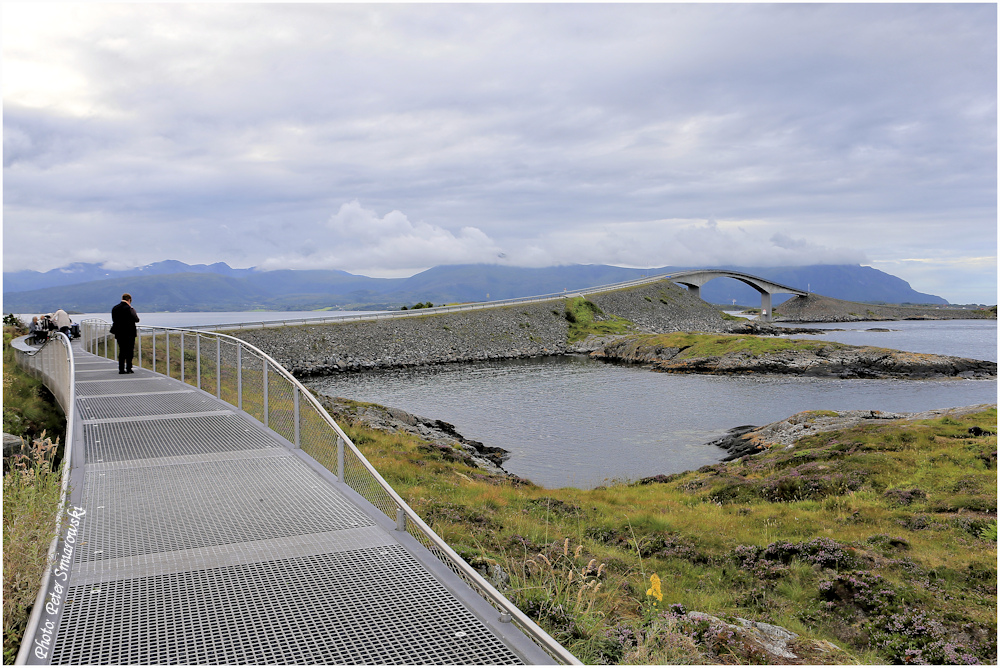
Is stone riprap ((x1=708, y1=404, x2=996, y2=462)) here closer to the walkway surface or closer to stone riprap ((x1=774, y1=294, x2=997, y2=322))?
the walkway surface

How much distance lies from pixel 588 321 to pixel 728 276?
6815 centimetres

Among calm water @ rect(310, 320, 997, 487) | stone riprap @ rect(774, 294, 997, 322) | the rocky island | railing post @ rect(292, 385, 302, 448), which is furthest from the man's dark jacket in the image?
stone riprap @ rect(774, 294, 997, 322)

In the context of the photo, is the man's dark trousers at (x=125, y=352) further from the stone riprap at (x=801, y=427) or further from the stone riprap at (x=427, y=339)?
the stone riprap at (x=427, y=339)

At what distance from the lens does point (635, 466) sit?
22547 mm

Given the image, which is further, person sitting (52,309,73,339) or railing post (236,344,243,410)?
person sitting (52,309,73,339)

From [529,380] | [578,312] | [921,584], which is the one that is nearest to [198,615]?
[921,584]

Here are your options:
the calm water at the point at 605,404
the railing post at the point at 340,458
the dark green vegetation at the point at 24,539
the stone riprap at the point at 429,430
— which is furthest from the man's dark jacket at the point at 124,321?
the calm water at the point at 605,404

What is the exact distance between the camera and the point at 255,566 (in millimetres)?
6176

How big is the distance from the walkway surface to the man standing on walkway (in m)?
10.3

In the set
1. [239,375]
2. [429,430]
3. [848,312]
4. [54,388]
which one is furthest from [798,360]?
[848,312]

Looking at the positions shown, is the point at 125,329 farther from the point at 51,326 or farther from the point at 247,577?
the point at 51,326

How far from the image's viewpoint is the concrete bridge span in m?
138

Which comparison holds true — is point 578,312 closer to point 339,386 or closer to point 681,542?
point 339,386

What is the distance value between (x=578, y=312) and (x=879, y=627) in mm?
83097
